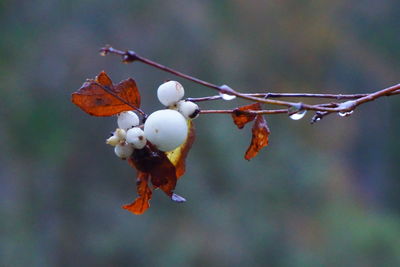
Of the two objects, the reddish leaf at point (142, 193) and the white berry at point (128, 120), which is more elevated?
the white berry at point (128, 120)

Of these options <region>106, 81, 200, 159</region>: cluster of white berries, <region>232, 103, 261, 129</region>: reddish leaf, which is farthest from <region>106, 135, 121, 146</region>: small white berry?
<region>232, 103, 261, 129</region>: reddish leaf

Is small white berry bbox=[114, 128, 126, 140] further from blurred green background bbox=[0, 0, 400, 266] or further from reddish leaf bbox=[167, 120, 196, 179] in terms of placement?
blurred green background bbox=[0, 0, 400, 266]

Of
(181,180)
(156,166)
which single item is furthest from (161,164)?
(181,180)

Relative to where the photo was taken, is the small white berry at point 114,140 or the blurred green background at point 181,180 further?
the blurred green background at point 181,180

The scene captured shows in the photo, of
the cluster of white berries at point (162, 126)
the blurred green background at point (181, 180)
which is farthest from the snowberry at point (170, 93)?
the blurred green background at point (181, 180)

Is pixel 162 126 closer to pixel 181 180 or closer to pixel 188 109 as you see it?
pixel 188 109

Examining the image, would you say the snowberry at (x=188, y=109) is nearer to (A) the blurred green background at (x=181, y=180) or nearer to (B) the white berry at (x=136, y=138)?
(B) the white berry at (x=136, y=138)

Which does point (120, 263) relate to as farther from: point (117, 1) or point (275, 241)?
point (117, 1)
